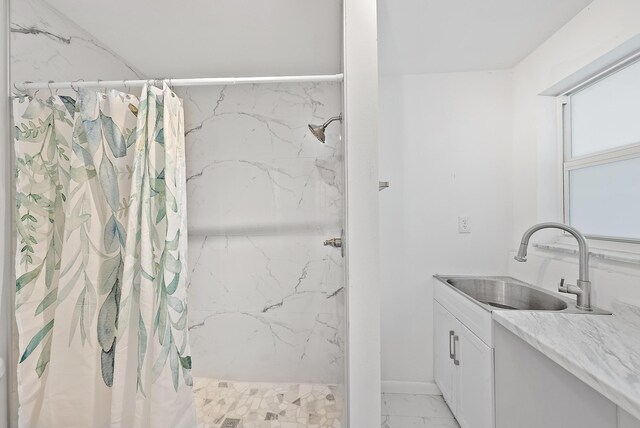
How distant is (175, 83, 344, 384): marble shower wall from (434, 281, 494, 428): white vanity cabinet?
0.68 metres

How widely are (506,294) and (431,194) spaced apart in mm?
799

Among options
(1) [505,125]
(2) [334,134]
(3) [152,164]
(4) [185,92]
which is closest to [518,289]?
(1) [505,125]

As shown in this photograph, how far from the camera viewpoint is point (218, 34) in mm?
1164

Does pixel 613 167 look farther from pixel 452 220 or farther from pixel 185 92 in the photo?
pixel 185 92

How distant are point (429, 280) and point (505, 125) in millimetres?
1209

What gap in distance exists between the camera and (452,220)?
1.78 meters

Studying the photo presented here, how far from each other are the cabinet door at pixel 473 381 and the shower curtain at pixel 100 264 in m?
1.27

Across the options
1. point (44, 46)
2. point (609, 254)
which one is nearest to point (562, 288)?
point (609, 254)

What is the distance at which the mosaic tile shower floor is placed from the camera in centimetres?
111

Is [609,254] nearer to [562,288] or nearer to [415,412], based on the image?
[562,288]

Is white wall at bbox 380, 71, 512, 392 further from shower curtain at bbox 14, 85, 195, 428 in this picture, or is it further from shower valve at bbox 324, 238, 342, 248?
shower curtain at bbox 14, 85, 195, 428

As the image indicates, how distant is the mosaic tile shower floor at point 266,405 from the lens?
1.11 m

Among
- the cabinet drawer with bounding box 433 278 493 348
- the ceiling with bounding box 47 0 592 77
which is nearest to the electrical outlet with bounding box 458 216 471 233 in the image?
the cabinet drawer with bounding box 433 278 493 348

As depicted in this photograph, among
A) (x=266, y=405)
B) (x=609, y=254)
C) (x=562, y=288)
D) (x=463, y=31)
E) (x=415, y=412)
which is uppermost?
(x=463, y=31)
